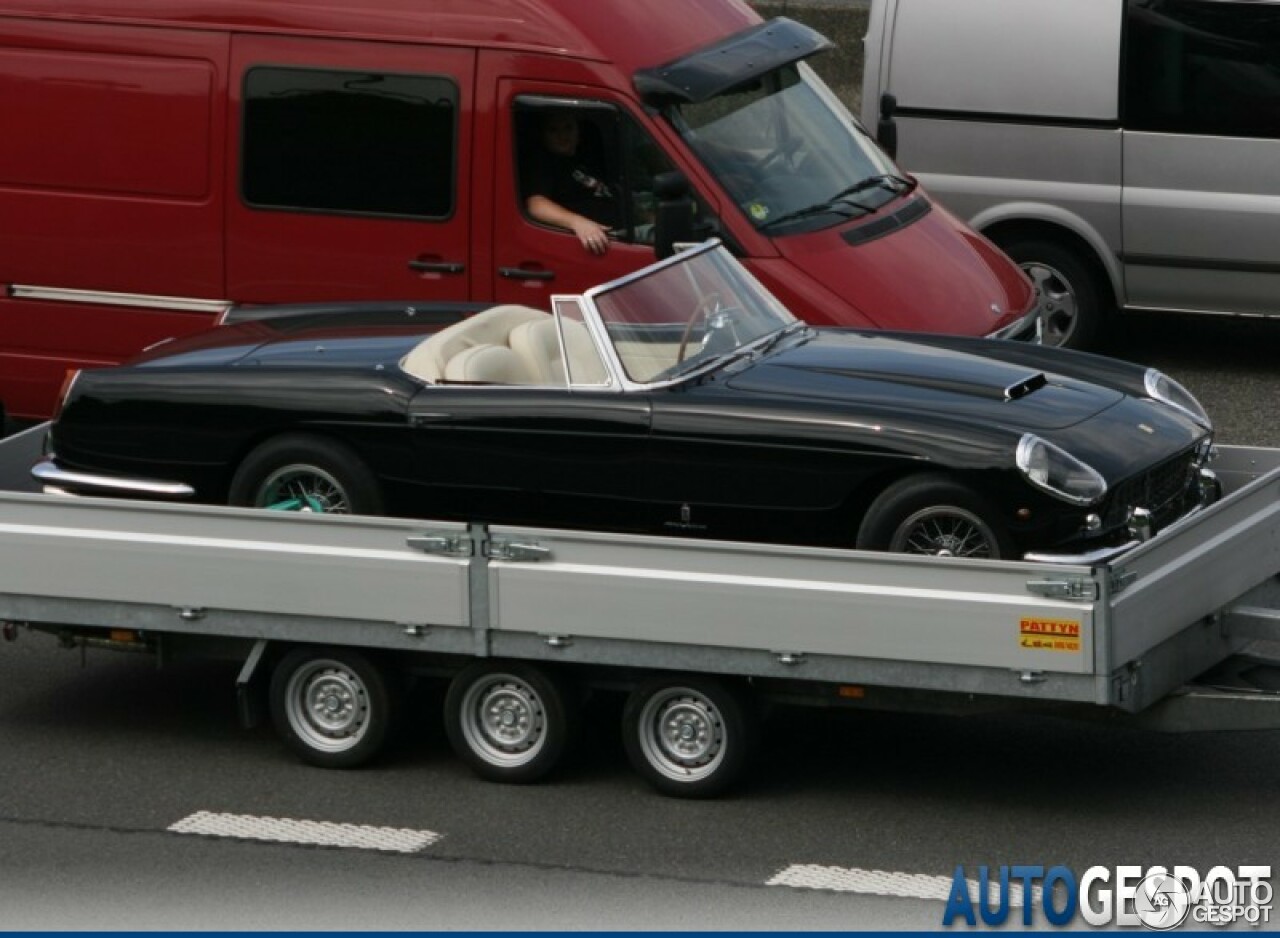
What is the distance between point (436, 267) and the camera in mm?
11523

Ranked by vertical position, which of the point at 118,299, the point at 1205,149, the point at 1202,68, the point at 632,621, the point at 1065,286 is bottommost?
the point at 632,621

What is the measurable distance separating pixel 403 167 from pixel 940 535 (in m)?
4.38

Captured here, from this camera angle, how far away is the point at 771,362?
877cm

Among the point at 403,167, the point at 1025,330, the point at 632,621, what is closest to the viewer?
the point at 632,621

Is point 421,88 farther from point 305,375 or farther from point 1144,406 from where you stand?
point 1144,406

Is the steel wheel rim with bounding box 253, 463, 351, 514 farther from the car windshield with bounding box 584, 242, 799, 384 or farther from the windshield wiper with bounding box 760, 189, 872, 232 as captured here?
the windshield wiper with bounding box 760, 189, 872, 232

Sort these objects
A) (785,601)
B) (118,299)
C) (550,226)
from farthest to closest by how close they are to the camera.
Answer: (118,299), (550,226), (785,601)

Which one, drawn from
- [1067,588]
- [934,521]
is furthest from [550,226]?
[1067,588]

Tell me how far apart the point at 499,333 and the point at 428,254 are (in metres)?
2.35

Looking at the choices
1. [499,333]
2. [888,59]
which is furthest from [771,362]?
[888,59]

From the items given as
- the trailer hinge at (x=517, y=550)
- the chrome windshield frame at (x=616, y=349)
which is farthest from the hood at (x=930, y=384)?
the trailer hinge at (x=517, y=550)

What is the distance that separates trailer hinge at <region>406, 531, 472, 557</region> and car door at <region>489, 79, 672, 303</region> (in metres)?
3.29
